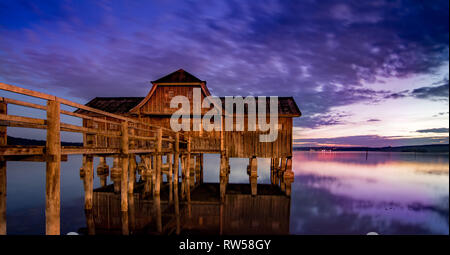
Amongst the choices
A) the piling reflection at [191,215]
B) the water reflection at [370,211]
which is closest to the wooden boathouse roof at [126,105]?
the water reflection at [370,211]

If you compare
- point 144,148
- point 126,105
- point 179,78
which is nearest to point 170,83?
point 179,78

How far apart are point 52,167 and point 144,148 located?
21.7 feet

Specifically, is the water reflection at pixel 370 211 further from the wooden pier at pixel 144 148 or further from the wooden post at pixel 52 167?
the wooden post at pixel 52 167

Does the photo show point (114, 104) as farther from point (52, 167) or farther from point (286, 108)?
point (52, 167)

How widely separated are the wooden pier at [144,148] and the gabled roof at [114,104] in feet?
0.65

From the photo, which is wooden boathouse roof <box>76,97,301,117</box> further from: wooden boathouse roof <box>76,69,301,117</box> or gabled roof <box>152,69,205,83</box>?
gabled roof <box>152,69,205,83</box>

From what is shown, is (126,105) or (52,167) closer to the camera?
(52,167)

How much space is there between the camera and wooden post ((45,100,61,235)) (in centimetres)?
557

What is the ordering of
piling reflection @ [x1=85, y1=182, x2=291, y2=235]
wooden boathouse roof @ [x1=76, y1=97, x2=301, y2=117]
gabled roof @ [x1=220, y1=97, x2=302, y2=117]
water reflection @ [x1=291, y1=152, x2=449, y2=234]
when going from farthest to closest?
1. wooden boathouse roof @ [x1=76, y1=97, x2=301, y2=117]
2. gabled roof @ [x1=220, y1=97, x2=302, y2=117]
3. water reflection @ [x1=291, y1=152, x2=449, y2=234]
4. piling reflection @ [x1=85, y1=182, x2=291, y2=235]

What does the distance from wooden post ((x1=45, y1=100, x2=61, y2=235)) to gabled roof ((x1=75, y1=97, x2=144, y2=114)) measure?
676 inches

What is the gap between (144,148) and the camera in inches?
480

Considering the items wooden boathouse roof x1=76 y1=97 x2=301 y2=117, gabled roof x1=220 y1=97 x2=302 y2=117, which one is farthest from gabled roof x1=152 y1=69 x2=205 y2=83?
gabled roof x1=220 y1=97 x2=302 y2=117
